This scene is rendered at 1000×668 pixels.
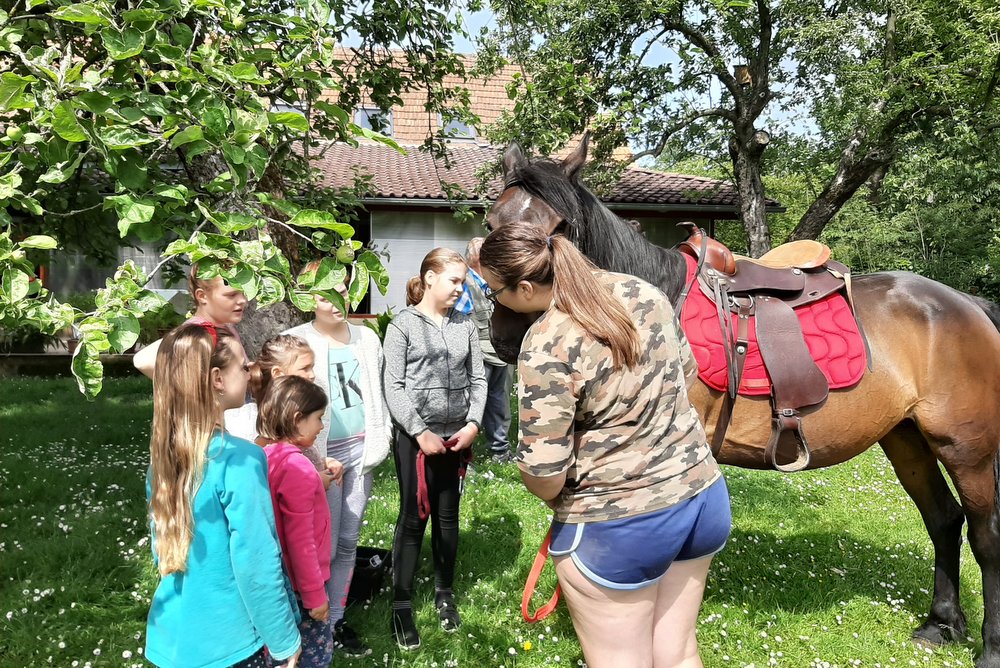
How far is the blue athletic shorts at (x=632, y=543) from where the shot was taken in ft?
5.41

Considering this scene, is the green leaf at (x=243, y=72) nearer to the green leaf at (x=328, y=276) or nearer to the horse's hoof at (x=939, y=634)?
the green leaf at (x=328, y=276)

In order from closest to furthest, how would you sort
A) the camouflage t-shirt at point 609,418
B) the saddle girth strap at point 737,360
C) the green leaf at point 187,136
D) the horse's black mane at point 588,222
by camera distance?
1. the green leaf at point 187,136
2. the camouflage t-shirt at point 609,418
3. the horse's black mane at point 588,222
4. the saddle girth strap at point 737,360

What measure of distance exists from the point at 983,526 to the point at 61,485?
669 centimetres

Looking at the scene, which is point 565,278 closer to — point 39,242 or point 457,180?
point 39,242

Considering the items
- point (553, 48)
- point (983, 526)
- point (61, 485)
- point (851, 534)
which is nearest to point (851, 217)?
point (553, 48)

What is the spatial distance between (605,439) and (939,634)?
9.54 ft

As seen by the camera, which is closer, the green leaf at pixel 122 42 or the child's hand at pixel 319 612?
the green leaf at pixel 122 42

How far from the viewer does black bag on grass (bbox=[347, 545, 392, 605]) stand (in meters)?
3.45

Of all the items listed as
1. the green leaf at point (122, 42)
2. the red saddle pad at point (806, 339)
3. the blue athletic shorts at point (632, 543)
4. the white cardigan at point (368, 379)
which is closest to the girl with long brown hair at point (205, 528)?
the green leaf at point (122, 42)

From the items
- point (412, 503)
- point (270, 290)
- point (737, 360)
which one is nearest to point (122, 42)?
point (270, 290)

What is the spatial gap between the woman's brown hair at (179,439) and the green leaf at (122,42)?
0.75 metres

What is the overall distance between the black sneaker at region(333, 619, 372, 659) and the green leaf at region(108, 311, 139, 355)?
2.21m

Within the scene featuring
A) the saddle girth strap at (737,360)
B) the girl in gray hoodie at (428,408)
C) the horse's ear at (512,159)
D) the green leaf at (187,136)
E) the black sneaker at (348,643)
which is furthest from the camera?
the girl in gray hoodie at (428,408)

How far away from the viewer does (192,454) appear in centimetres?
174
